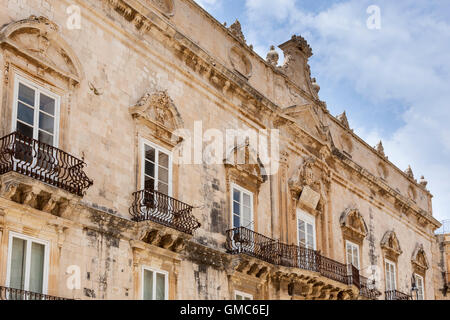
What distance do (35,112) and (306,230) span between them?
10.7 meters

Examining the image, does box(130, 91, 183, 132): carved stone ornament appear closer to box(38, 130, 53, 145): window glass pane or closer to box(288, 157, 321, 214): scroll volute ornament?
box(38, 130, 53, 145): window glass pane

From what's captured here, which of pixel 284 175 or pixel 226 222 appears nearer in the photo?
pixel 226 222

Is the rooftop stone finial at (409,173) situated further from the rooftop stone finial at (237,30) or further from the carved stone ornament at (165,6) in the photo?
the carved stone ornament at (165,6)

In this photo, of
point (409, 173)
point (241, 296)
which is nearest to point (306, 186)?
point (241, 296)

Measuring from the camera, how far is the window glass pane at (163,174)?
17500 millimetres

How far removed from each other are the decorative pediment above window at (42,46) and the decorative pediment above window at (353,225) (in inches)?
481

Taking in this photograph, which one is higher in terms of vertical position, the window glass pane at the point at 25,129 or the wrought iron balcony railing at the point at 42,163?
the window glass pane at the point at 25,129

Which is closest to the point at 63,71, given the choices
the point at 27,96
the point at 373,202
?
the point at 27,96

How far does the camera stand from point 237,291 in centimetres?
1908

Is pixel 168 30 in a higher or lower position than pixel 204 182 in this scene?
higher

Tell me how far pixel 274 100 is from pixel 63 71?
8.89 metres

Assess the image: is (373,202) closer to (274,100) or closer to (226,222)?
(274,100)

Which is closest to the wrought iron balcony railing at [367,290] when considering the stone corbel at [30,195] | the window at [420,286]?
the window at [420,286]
